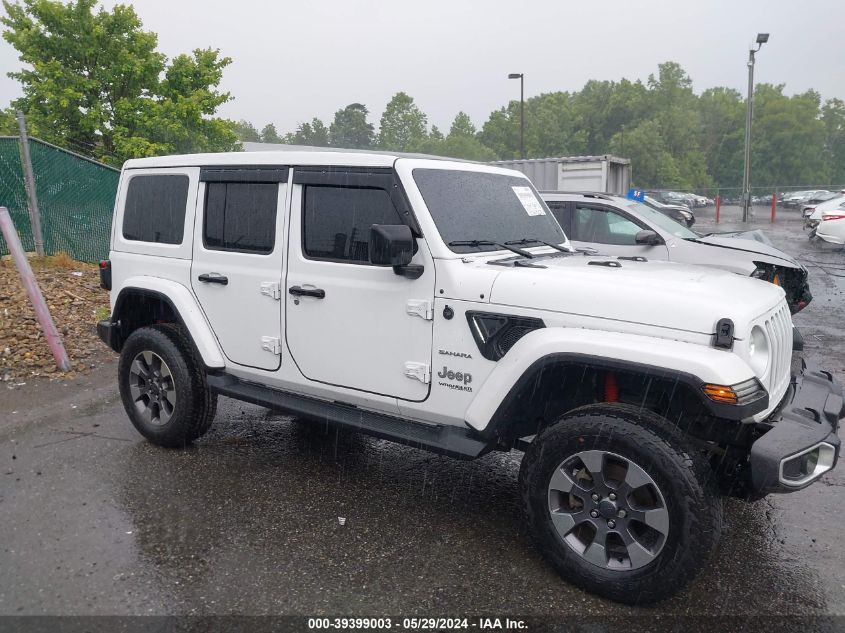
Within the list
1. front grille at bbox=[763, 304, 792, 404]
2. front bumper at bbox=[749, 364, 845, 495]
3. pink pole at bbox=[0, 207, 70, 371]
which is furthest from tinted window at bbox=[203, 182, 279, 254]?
pink pole at bbox=[0, 207, 70, 371]

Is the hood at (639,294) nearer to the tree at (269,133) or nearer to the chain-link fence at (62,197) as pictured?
the chain-link fence at (62,197)

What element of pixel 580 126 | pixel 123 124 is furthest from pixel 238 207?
pixel 580 126

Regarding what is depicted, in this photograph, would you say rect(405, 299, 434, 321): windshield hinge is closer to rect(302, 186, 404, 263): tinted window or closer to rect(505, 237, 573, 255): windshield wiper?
rect(302, 186, 404, 263): tinted window

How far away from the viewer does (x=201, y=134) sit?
2131 cm

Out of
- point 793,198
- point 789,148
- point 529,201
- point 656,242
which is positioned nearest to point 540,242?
point 529,201

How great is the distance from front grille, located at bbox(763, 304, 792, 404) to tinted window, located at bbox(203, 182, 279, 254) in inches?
107

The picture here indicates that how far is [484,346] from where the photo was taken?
3361 mm

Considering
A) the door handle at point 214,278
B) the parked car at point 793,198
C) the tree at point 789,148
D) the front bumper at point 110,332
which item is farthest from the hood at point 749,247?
the tree at point 789,148

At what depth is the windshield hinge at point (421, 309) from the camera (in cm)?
352

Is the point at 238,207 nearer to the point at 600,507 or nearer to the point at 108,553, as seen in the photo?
the point at 108,553

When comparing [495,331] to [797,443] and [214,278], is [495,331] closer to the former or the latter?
[797,443]

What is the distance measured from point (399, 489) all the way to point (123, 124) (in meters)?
19.3

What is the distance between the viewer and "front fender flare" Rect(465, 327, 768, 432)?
110 inches

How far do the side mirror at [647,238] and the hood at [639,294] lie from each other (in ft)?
14.0
